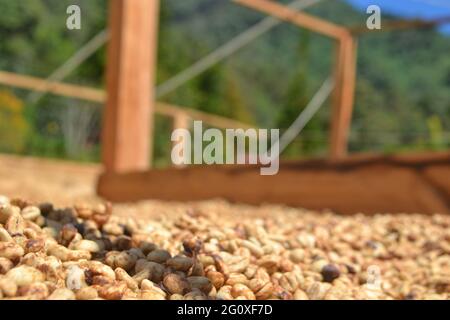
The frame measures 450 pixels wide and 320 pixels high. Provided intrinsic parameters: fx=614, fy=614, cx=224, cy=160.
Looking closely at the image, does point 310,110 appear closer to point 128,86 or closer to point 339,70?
point 339,70

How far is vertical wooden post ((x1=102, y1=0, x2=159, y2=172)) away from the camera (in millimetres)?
2455

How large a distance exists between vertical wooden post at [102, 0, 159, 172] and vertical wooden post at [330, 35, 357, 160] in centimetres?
167

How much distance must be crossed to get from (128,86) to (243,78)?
783 inches

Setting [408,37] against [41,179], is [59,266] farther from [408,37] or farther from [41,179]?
[408,37]

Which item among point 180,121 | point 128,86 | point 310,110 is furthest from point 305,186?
point 180,121

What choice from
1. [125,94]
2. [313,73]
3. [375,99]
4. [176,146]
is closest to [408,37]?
[375,99]

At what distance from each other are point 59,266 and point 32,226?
0.17 m

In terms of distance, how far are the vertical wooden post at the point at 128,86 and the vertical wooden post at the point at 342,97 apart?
167cm

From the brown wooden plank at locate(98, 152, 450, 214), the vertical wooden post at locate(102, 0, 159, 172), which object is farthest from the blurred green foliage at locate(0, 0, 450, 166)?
the brown wooden plank at locate(98, 152, 450, 214)

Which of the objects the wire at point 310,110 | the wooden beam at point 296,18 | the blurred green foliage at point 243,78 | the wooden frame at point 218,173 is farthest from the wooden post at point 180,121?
the wooden frame at point 218,173

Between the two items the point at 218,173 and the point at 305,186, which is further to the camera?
the point at 218,173

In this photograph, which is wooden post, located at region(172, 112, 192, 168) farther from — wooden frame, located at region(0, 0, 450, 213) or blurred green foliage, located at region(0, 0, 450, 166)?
wooden frame, located at region(0, 0, 450, 213)

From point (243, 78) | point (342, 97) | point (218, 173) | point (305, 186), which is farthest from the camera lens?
point (243, 78)

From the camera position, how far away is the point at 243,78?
22141mm
